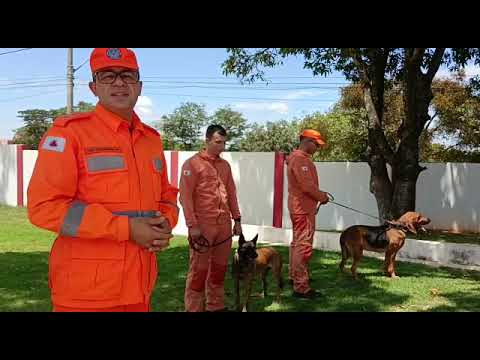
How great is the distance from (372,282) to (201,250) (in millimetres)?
3053

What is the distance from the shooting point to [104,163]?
6.69 ft

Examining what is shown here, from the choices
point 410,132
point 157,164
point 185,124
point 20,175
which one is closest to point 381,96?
point 410,132

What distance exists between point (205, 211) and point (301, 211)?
160cm

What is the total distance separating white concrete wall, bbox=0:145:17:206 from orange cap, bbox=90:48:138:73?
18.3 metres

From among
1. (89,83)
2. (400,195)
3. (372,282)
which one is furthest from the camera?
(400,195)

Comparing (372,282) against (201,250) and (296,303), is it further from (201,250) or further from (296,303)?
(201,250)

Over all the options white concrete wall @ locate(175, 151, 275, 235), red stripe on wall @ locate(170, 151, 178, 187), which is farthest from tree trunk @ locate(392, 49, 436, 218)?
red stripe on wall @ locate(170, 151, 178, 187)

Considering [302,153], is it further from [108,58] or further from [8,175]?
[8,175]

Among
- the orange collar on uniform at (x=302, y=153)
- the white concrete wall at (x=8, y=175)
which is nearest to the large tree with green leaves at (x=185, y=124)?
the white concrete wall at (x=8, y=175)

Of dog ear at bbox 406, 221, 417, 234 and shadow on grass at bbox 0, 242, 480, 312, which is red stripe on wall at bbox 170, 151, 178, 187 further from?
dog ear at bbox 406, 221, 417, 234

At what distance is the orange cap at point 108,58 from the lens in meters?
2.07
